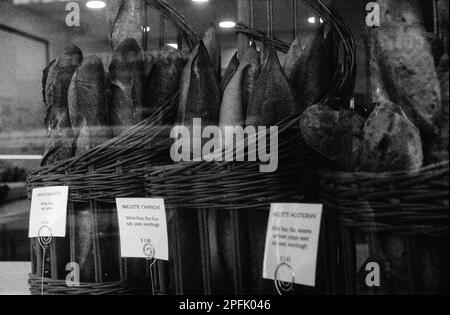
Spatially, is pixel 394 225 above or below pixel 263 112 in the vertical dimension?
below

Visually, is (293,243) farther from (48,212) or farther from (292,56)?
(48,212)

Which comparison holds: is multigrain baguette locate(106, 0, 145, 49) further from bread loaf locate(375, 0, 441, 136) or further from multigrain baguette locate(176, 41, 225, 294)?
bread loaf locate(375, 0, 441, 136)

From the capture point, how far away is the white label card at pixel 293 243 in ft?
2.90

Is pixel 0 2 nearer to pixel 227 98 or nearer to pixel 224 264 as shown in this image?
pixel 227 98

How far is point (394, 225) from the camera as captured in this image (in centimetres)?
79

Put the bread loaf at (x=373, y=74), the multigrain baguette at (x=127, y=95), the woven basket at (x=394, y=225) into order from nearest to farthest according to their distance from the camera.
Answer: the woven basket at (x=394, y=225) → the bread loaf at (x=373, y=74) → the multigrain baguette at (x=127, y=95)

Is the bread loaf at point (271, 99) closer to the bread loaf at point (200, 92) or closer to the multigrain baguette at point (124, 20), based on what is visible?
the bread loaf at point (200, 92)

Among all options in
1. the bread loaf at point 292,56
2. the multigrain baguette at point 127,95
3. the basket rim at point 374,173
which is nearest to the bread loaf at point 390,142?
the basket rim at point 374,173

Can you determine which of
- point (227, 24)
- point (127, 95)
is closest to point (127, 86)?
point (127, 95)

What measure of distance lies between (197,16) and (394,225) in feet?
1.94

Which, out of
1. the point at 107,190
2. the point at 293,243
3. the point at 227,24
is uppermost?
the point at 227,24

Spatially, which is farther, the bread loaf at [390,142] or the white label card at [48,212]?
the white label card at [48,212]

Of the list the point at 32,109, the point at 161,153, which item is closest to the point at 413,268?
the point at 161,153

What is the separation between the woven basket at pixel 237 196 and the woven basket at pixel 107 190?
6 cm
